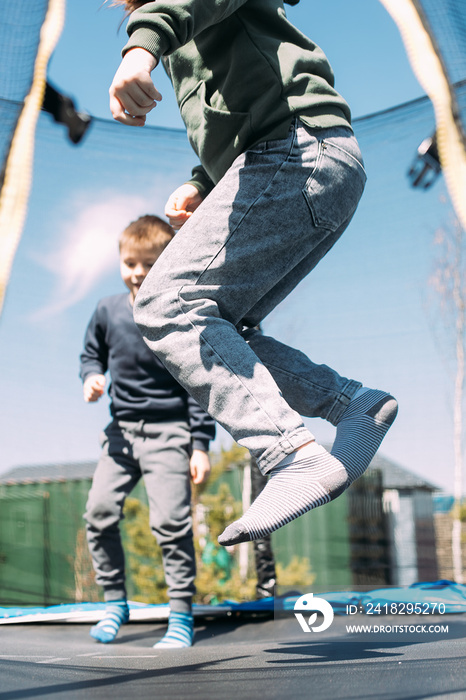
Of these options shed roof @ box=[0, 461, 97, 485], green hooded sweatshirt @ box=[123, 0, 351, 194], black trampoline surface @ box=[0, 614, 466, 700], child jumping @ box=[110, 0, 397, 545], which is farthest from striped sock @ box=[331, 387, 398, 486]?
shed roof @ box=[0, 461, 97, 485]

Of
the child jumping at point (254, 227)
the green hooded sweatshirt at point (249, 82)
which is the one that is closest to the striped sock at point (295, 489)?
the child jumping at point (254, 227)

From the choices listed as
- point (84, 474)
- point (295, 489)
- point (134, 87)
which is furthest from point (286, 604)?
point (84, 474)

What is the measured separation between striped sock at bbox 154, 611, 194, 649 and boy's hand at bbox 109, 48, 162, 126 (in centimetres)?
97

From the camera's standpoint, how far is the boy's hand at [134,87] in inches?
24.4

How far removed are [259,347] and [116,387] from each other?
0.70 meters

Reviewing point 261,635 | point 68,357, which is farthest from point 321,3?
point 261,635

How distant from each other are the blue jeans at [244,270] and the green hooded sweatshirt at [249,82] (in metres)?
0.03

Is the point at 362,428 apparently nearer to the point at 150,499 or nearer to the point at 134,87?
the point at 134,87

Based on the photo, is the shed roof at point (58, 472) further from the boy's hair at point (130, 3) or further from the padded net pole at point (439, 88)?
the boy's hair at point (130, 3)

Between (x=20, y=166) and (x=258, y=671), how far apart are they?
1.11 metres

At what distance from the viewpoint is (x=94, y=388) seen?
138 centimetres

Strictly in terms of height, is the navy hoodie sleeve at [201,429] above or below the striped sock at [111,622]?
above

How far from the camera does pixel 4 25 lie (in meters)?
1.35

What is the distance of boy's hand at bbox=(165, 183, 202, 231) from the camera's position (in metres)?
0.87
